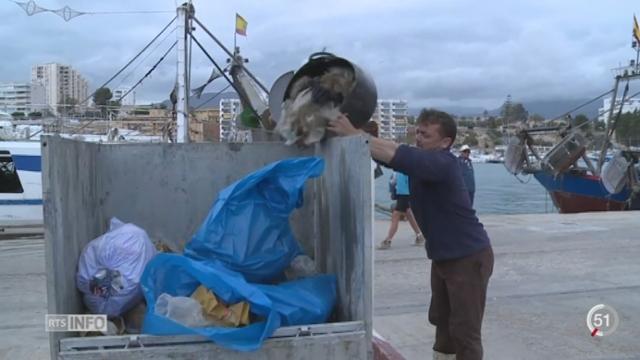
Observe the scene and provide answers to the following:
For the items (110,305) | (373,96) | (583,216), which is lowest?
(583,216)

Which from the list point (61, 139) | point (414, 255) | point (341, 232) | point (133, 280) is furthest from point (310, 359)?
point (414, 255)

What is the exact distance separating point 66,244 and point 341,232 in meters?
1.19

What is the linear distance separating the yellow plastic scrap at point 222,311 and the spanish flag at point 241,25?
8338 mm

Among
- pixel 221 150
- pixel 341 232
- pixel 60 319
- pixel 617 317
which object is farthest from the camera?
pixel 617 317

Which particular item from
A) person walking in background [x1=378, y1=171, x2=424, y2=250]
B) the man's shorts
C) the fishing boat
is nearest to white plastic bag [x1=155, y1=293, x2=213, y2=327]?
person walking in background [x1=378, y1=171, x2=424, y2=250]

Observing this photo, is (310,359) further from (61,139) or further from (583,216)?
(583,216)

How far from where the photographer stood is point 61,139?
2.59 meters

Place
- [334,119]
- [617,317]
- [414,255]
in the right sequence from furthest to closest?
[414,255]
[617,317]
[334,119]

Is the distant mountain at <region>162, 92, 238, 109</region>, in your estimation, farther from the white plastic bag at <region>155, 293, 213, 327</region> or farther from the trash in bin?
the white plastic bag at <region>155, 293, 213, 327</region>

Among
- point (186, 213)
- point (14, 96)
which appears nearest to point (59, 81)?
point (14, 96)

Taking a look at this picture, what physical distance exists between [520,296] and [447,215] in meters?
3.44

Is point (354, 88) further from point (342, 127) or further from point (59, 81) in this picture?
point (59, 81)

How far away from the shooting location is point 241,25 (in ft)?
35.1

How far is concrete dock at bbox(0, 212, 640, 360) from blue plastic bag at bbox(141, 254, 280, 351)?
8.57 feet
